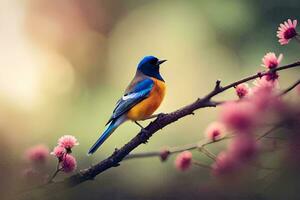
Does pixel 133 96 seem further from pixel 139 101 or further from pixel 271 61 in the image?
pixel 271 61

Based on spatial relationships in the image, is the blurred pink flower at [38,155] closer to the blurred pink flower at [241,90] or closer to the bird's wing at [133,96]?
the blurred pink flower at [241,90]

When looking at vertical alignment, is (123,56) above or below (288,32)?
above

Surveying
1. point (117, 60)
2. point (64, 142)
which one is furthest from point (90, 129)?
point (64, 142)

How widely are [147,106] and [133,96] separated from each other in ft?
0.22

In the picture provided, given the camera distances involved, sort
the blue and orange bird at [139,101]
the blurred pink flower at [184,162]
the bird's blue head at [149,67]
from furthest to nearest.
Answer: the bird's blue head at [149,67] → the blue and orange bird at [139,101] → the blurred pink flower at [184,162]

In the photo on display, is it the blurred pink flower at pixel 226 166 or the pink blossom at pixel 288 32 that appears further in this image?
the pink blossom at pixel 288 32

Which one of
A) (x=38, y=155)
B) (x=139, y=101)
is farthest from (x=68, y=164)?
(x=139, y=101)

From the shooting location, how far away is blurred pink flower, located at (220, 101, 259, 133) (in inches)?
23.1

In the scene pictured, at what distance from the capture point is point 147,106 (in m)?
1.86

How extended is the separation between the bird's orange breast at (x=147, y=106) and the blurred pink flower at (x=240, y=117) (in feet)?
3.95

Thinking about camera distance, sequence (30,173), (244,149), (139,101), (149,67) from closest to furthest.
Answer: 1. (244,149)
2. (30,173)
3. (139,101)
4. (149,67)

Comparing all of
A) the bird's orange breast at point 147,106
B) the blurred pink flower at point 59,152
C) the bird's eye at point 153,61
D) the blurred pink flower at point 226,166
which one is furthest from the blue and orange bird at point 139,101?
the blurred pink flower at point 226,166

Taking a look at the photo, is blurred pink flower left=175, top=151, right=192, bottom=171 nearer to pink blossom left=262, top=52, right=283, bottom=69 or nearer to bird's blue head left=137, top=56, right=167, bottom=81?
pink blossom left=262, top=52, right=283, bottom=69

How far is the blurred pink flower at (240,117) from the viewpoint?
1.92ft
